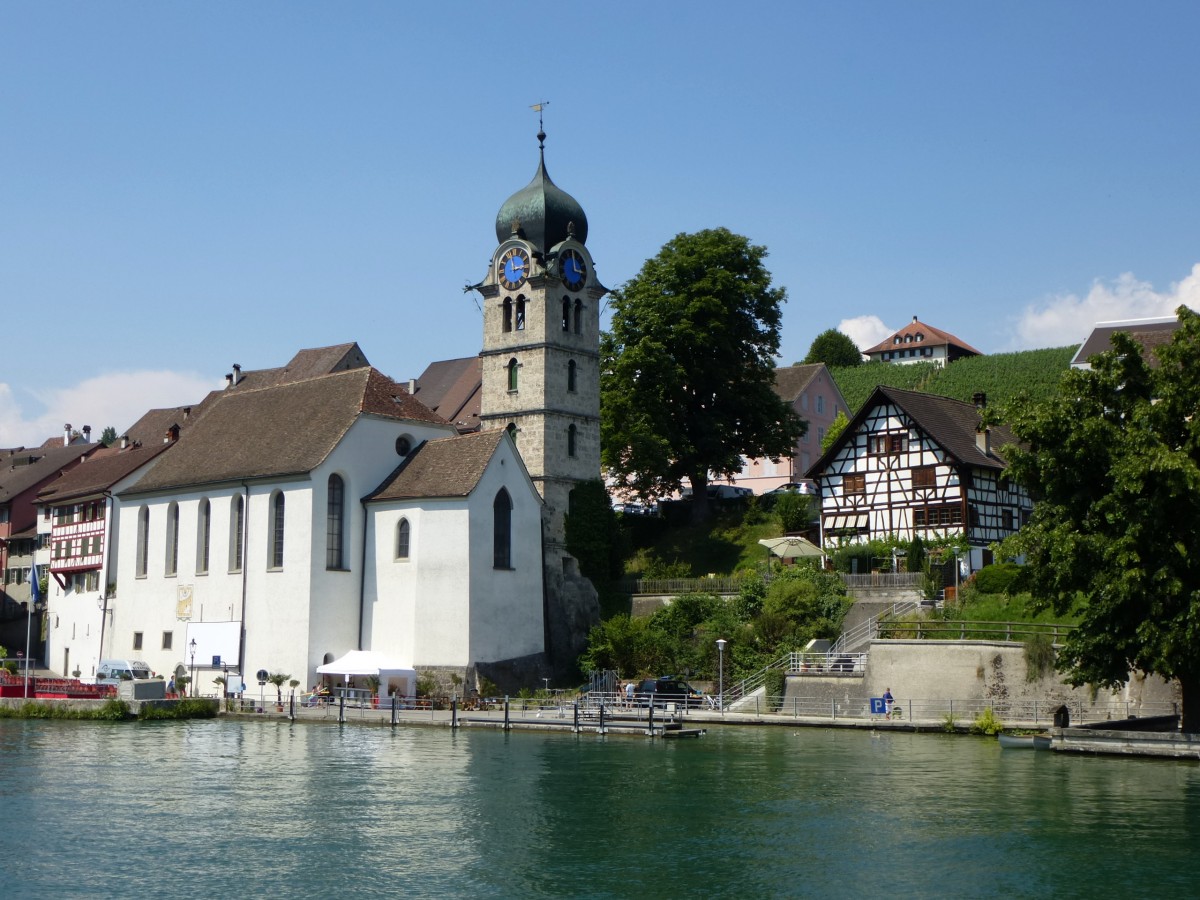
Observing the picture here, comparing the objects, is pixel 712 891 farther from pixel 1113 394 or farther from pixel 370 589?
pixel 370 589

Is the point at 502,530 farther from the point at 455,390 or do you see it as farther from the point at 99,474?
the point at 455,390

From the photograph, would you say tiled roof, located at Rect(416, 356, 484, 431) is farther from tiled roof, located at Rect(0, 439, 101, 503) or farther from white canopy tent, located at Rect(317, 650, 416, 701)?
white canopy tent, located at Rect(317, 650, 416, 701)

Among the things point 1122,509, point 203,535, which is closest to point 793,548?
point 1122,509

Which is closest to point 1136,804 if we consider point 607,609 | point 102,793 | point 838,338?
point 102,793

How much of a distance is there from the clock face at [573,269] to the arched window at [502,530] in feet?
34.2

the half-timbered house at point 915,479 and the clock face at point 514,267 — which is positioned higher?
the clock face at point 514,267

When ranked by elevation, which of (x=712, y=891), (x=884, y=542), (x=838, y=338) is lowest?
(x=712, y=891)

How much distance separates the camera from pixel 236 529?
6016 centimetres

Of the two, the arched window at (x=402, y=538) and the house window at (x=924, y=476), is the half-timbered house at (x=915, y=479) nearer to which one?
the house window at (x=924, y=476)

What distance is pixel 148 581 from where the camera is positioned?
63844 millimetres

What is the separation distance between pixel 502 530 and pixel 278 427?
448 inches

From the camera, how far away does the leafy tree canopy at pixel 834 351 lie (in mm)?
130000

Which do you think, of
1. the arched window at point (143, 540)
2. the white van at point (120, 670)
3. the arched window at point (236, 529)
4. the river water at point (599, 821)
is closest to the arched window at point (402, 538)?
the arched window at point (236, 529)

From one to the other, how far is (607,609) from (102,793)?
98.8 feet
